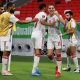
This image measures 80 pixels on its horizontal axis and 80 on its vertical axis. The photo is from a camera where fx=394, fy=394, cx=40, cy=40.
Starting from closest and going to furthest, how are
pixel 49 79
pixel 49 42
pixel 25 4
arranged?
pixel 49 79 → pixel 49 42 → pixel 25 4

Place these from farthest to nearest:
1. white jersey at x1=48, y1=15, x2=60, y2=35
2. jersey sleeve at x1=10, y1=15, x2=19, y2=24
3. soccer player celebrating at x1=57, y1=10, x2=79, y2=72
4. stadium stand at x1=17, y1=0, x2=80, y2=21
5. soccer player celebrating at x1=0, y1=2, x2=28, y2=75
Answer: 1. stadium stand at x1=17, y1=0, x2=80, y2=21
2. soccer player celebrating at x1=57, y1=10, x2=79, y2=72
3. white jersey at x1=48, y1=15, x2=60, y2=35
4. soccer player celebrating at x1=0, y1=2, x2=28, y2=75
5. jersey sleeve at x1=10, y1=15, x2=19, y2=24

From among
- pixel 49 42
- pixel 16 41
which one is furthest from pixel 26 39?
pixel 49 42

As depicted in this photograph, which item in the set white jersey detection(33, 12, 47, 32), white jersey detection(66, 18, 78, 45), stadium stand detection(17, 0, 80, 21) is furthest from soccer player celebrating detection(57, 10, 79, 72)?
stadium stand detection(17, 0, 80, 21)

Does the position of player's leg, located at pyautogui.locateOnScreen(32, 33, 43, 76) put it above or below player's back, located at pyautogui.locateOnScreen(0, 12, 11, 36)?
below

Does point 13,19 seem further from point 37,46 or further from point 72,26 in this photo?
point 72,26

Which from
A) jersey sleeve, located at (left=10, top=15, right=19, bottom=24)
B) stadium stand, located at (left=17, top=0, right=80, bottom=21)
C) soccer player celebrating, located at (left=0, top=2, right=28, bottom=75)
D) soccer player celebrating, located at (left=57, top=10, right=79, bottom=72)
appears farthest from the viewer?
stadium stand, located at (left=17, top=0, right=80, bottom=21)

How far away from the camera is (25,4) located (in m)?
24.7

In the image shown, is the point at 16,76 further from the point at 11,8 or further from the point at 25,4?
the point at 25,4

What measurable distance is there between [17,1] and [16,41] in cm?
703

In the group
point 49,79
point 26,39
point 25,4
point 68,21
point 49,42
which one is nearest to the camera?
point 49,79

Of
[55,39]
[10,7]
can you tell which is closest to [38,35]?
[55,39]

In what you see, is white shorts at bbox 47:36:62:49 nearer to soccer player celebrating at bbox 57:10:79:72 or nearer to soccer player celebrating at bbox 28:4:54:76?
soccer player celebrating at bbox 28:4:54:76

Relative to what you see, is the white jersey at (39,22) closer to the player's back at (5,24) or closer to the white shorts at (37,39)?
the white shorts at (37,39)

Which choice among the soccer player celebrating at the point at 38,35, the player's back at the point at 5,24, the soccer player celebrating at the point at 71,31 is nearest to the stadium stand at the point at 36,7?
the soccer player celebrating at the point at 71,31
